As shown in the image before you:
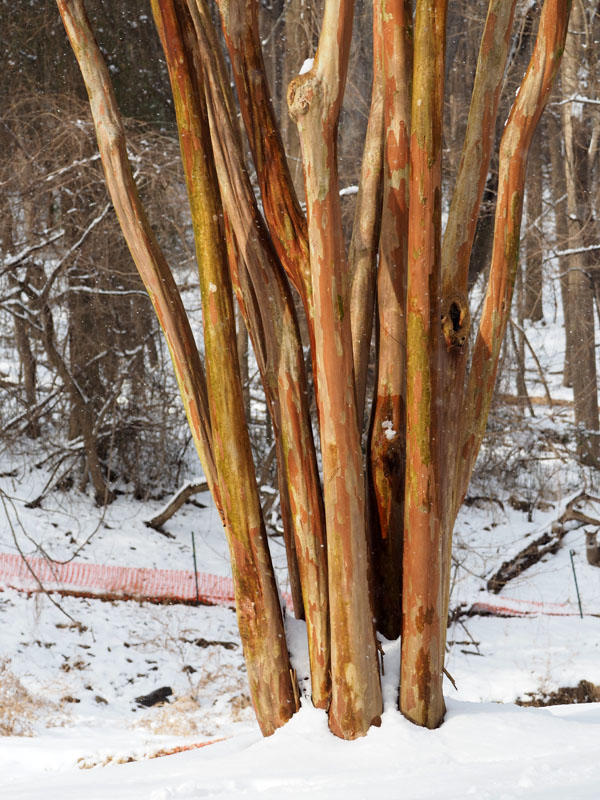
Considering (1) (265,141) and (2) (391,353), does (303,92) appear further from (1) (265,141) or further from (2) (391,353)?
(2) (391,353)

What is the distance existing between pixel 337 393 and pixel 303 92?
85cm

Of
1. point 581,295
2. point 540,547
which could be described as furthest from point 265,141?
point 581,295

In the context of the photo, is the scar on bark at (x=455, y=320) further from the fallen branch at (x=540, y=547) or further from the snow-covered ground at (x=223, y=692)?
the fallen branch at (x=540, y=547)

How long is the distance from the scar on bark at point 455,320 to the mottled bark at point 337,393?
0.30 metres

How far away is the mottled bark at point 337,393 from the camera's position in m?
2.30

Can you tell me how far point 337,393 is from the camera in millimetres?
2395

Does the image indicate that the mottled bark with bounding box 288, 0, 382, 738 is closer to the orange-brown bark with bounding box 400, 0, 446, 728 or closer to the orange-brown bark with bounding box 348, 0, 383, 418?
the orange-brown bark with bounding box 400, 0, 446, 728

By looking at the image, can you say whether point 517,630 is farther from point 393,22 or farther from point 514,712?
point 393,22

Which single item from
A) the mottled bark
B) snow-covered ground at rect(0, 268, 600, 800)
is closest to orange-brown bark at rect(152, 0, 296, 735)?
snow-covered ground at rect(0, 268, 600, 800)

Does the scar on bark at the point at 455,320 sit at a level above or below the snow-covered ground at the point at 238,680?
above

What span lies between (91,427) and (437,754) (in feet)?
25.8

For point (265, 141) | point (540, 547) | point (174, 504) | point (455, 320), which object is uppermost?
point (265, 141)

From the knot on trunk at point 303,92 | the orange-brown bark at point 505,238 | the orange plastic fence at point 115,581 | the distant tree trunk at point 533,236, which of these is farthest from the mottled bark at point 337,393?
the distant tree trunk at point 533,236

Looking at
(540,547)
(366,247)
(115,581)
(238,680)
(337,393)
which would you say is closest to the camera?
(337,393)
